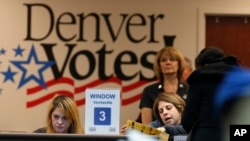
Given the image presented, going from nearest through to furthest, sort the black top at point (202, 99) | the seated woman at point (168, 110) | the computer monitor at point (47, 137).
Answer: the computer monitor at point (47, 137)
the black top at point (202, 99)
the seated woman at point (168, 110)

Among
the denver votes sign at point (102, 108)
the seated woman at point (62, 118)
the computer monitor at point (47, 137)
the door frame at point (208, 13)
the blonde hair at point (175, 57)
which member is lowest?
the seated woman at point (62, 118)

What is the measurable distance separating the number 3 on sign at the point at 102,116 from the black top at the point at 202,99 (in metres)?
0.35

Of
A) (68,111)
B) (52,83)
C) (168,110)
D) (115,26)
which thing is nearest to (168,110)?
(168,110)

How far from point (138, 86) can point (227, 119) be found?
467 centimetres

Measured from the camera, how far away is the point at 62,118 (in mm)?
3566

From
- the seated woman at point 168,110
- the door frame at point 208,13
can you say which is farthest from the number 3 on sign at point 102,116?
the door frame at point 208,13

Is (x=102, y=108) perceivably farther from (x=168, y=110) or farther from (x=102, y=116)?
(x=168, y=110)

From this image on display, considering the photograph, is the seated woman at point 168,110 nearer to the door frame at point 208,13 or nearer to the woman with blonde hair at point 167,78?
the woman with blonde hair at point 167,78

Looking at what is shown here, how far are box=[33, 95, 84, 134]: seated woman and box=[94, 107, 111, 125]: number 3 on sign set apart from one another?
2.57ft

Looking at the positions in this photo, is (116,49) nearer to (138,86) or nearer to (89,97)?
(138,86)

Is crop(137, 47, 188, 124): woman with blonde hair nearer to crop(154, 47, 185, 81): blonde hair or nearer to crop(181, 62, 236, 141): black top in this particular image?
crop(154, 47, 185, 81): blonde hair

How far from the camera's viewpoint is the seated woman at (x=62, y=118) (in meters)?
3.50

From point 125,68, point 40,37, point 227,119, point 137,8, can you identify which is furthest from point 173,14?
point 227,119

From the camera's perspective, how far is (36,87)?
20.2 ft
